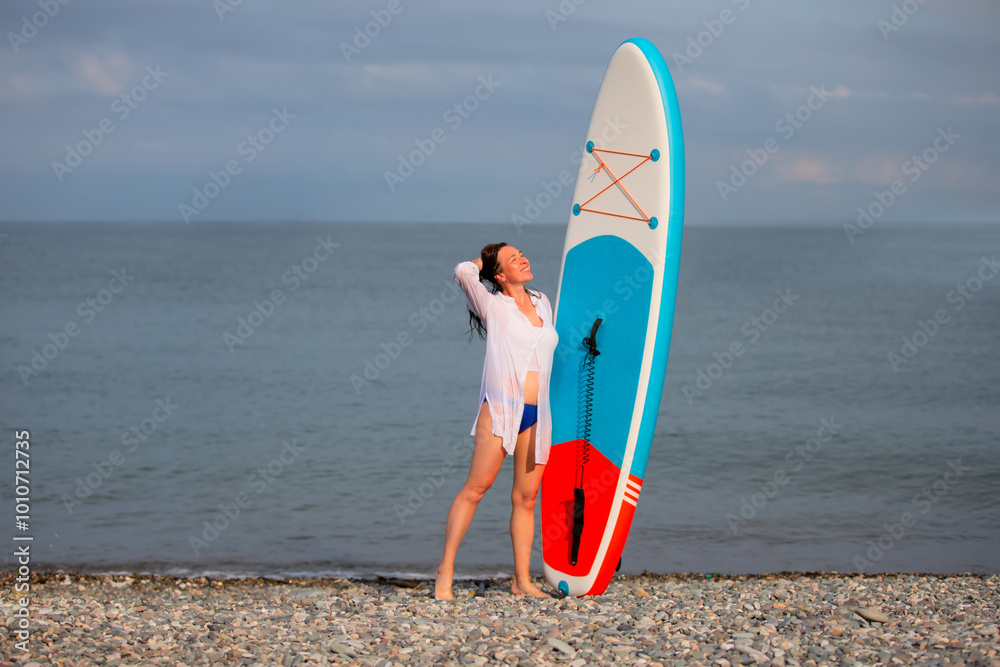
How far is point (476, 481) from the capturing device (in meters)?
4.49

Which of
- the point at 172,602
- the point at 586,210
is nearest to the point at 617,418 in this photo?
the point at 586,210

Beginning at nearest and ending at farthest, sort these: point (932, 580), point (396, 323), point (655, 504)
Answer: point (932, 580)
point (655, 504)
point (396, 323)

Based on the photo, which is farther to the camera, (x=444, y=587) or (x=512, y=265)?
(x=444, y=587)

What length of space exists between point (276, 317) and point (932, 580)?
67.8 ft

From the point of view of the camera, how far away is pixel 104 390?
13.5 metres

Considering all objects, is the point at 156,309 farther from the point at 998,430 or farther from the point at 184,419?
the point at 998,430

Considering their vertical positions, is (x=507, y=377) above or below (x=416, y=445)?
above
